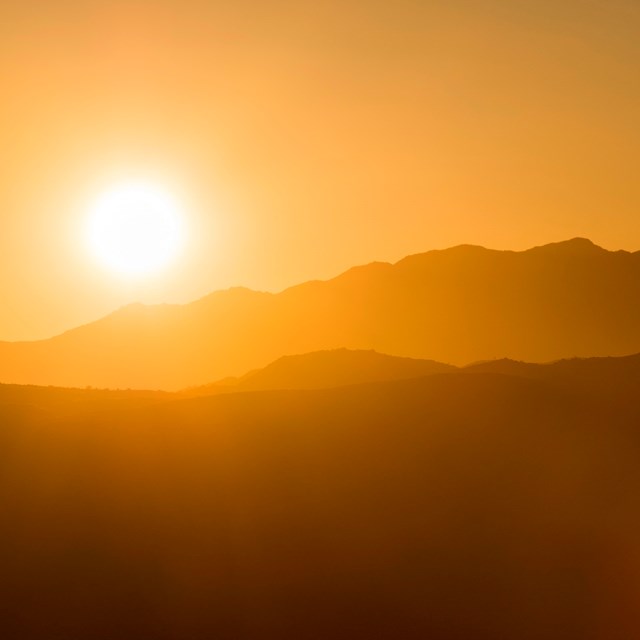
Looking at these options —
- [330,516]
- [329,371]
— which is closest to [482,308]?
[329,371]

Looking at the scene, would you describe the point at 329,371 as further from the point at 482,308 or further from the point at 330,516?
the point at 482,308

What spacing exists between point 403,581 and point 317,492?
5.89m

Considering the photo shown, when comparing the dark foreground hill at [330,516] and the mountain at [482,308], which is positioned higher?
the mountain at [482,308]

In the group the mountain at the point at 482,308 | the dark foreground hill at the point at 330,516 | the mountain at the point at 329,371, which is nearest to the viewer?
the dark foreground hill at the point at 330,516

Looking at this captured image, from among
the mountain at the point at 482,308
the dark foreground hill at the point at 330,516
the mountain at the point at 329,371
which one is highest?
the mountain at the point at 482,308

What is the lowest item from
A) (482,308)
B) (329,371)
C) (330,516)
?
(330,516)

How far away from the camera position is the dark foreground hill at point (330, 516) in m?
29.0

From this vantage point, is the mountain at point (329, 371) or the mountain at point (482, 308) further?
the mountain at point (482, 308)

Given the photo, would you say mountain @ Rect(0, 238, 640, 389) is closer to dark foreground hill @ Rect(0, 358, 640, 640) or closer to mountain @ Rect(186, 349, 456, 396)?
mountain @ Rect(186, 349, 456, 396)

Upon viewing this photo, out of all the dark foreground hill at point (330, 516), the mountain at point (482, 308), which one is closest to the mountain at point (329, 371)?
the dark foreground hill at point (330, 516)

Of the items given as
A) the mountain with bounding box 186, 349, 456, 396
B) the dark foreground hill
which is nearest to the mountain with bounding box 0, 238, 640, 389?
the mountain with bounding box 186, 349, 456, 396

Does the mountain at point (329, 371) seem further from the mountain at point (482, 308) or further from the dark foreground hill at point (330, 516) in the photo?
the mountain at point (482, 308)

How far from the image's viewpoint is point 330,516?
111 feet

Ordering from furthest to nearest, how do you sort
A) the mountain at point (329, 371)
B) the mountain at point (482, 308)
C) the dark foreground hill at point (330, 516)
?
the mountain at point (482, 308) → the mountain at point (329, 371) → the dark foreground hill at point (330, 516)
